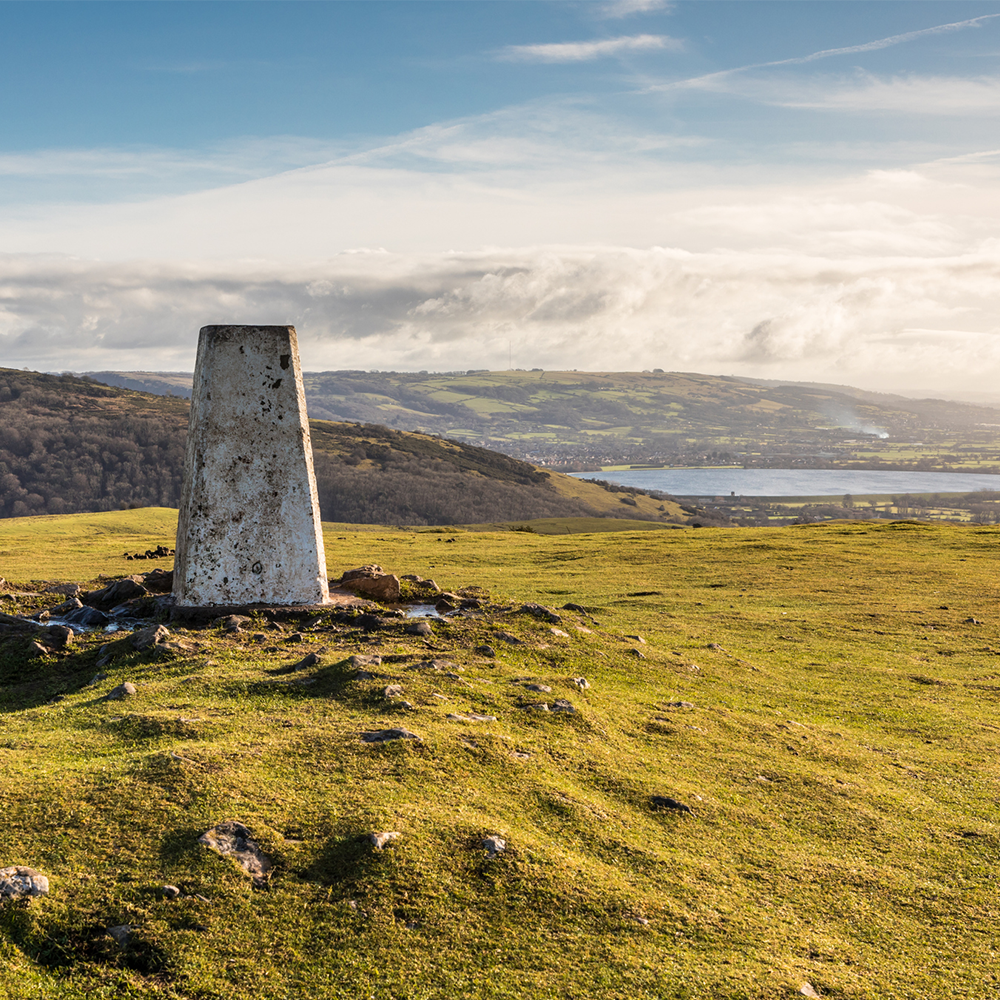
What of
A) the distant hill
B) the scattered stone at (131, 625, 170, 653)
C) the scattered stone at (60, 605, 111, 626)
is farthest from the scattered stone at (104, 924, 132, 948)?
the distant hill

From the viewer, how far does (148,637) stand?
11938 mm

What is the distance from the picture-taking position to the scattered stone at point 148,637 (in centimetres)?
1175

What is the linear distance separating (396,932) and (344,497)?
134518mm

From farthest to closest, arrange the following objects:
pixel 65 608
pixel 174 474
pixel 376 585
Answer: pixel 174 474
pixel 376 585
pixel 65 608

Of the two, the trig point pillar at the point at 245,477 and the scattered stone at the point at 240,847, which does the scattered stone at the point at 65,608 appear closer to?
the trig point pillar at the point at 245,477

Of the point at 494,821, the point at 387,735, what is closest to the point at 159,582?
the point at 387,735

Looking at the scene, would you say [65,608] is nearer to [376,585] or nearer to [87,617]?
[87,617]

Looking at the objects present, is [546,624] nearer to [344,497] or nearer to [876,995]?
[876,995]

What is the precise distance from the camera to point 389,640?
1247 cm

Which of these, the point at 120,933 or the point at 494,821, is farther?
the point at 494,821

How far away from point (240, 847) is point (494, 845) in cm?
193

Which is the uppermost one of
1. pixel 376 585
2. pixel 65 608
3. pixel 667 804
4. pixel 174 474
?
pixel 376 585

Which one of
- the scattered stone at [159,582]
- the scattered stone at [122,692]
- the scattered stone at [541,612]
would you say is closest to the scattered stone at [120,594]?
the scattered stone at [159,582]

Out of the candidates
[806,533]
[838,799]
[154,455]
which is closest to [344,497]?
[154,455]
